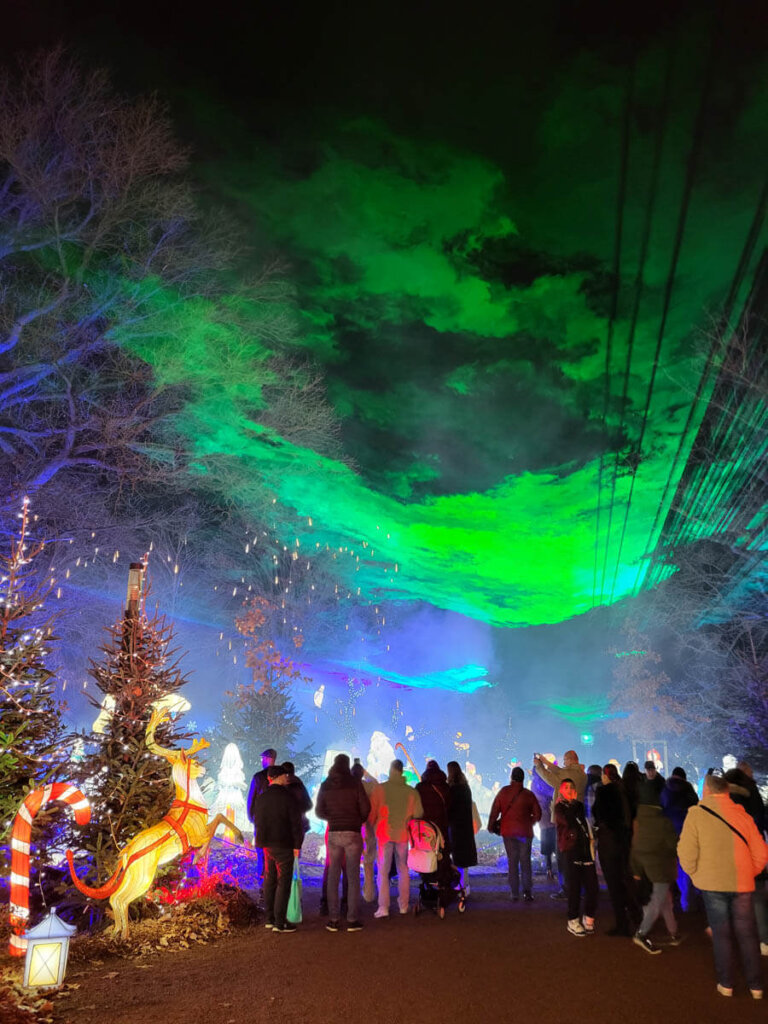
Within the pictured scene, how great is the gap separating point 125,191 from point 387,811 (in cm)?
1412

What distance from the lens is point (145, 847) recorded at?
6.27 m

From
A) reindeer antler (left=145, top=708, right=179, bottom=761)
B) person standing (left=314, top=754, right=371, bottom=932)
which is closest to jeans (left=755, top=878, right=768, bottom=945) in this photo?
person standing (left=314, top=754, right=371, bottom=932)

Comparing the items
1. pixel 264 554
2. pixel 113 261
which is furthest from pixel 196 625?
pixel 113 261

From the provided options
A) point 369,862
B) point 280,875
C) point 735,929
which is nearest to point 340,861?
point 280,875

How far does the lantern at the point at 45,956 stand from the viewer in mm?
4539

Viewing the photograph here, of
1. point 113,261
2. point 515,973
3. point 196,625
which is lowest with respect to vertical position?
point 515,973

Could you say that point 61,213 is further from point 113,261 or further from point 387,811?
point 387,811

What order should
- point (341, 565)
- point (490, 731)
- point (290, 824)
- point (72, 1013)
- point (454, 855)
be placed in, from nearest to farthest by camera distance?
point (72, 1013)
point (290, 824)
point (454, 855)
point (341, 565)
point (490, 731)

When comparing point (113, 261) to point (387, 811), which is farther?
point (113, 261)

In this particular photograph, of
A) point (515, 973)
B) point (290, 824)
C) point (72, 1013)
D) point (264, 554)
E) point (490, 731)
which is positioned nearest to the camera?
point (72, 1013)

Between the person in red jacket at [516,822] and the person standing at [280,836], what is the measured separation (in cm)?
289

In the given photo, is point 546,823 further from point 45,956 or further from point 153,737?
point 45,956

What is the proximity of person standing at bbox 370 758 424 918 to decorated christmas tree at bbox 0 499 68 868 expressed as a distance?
12.2ft

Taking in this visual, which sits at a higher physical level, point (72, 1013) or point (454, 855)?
point (454, 855)
